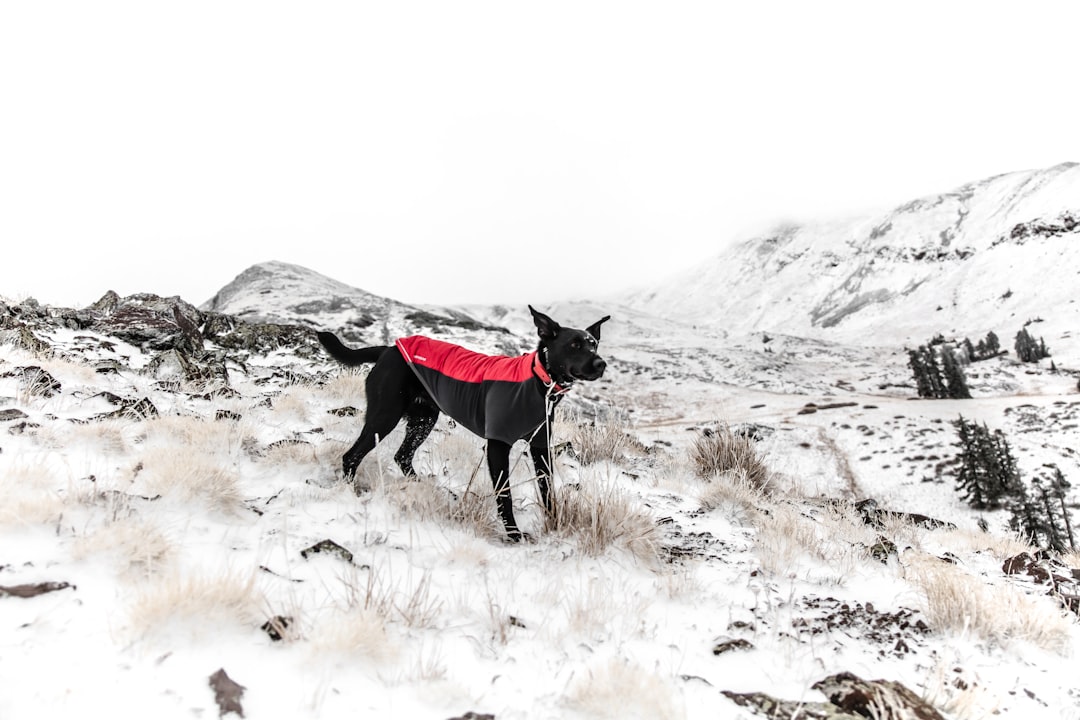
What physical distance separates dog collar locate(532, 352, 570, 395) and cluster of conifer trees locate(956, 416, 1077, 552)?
27.3 metres

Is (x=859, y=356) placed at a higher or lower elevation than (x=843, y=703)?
lower

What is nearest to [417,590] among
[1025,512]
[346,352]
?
[346,352]

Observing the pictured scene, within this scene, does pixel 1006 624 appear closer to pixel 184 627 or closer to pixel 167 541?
pixel 184 627

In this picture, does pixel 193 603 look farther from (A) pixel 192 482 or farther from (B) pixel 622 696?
(B) pixel 622 696

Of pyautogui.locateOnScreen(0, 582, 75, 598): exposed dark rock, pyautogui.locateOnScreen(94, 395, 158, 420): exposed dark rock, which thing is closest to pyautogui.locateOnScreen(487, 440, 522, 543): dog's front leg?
pyautogui.locateOnScreen(0, 582, 75, 598): exposed dark rock

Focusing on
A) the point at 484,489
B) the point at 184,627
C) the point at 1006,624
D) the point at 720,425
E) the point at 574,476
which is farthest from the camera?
the point at 720,425

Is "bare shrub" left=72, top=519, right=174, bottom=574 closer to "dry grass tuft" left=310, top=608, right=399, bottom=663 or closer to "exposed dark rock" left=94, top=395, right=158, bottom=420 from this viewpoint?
"dry grass tuft" left=310, top=608, right=399, bottom=663

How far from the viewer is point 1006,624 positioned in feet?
8.46

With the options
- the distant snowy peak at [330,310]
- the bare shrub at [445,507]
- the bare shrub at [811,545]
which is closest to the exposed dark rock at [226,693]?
the bare shrub at [445,507]

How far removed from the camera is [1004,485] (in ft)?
82.1

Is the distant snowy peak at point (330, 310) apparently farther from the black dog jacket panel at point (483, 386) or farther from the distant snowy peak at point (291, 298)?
the black dog jacket panel at point (483, 386)

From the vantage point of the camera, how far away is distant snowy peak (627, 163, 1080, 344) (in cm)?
10606

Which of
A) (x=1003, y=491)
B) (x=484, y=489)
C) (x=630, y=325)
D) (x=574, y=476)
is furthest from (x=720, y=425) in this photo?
(x=630, y=325)

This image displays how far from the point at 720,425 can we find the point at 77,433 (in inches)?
253
